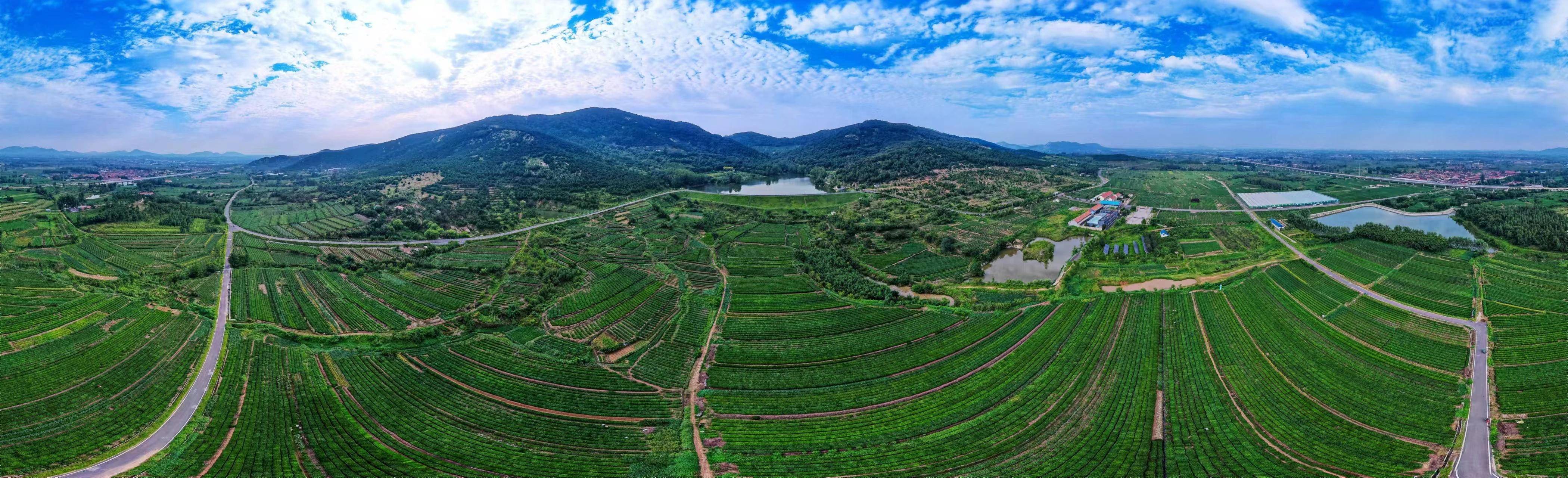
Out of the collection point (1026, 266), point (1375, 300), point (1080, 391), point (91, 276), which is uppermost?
point (91, 276)

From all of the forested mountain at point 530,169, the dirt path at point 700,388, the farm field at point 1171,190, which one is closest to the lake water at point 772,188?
the forested mountain at point 530,169

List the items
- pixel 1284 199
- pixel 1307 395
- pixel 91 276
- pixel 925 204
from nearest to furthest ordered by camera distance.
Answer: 1. pixel 1307 395
2. pixel 91 276
3. pixel 925 204
4. pixel 1284 199

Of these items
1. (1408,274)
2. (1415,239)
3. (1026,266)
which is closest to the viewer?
(1408,274)

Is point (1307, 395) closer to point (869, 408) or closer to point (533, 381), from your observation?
point (869, 408)

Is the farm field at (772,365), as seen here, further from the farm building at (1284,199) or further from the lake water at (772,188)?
the lake water at (772,188)

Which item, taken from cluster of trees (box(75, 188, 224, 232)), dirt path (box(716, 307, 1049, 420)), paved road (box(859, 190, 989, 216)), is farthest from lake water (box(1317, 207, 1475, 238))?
cluster of trees (box(75, 188, 224, 232))

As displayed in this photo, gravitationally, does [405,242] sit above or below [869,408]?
above

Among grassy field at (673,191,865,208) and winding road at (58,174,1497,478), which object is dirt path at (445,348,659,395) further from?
grassy field at (673,191,865,208)

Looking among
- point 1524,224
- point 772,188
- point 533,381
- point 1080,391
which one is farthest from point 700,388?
point 772,188
